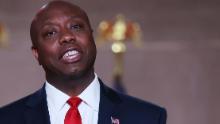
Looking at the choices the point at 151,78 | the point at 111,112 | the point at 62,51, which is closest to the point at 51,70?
the point at 62,51

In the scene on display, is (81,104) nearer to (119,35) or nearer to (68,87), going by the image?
(68,87)

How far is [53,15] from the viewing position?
63.9 inches

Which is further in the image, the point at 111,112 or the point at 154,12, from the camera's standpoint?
the point at 154,12

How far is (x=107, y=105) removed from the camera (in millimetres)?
1609

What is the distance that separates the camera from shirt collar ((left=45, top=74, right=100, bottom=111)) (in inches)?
62.7

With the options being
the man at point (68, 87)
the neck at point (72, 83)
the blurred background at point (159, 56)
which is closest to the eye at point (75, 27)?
the man at point (68, 87)

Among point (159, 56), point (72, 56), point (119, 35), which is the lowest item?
point (159, 56)

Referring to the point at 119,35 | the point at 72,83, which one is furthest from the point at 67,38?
the point at 119,35

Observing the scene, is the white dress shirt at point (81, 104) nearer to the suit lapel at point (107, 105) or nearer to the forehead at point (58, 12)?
the suit lapel at point (107, 105)

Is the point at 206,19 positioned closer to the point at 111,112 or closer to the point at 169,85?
the point at 169,85

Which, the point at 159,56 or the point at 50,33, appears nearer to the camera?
the point at 50,33

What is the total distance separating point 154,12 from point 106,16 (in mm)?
370

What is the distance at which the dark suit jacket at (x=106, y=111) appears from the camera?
1580mm

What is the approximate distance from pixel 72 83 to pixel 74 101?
5 cm
